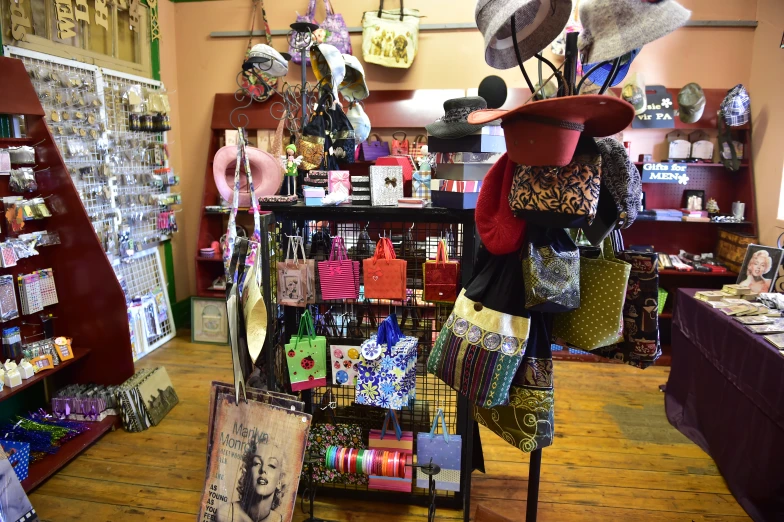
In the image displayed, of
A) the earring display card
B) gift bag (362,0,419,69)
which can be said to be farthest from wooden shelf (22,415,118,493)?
gift bag (362,0,419,69)

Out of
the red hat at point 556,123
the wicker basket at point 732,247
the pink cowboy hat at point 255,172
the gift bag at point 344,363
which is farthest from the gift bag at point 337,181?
the wicker basket at point 732,247

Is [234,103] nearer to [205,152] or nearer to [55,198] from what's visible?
[205,152]

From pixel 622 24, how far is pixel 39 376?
305cm

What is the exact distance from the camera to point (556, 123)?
4.07ft

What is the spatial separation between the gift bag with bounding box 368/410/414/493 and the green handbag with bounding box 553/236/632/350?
1.05 metres

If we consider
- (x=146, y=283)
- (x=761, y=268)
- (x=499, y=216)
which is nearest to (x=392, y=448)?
(x=499, y=216)

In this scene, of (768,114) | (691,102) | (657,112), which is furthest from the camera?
(657,112)

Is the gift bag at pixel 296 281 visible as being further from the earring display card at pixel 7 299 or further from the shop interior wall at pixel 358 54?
the shop interior wall at pixel 358 54

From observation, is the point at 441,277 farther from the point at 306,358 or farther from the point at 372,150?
the point at 372,150

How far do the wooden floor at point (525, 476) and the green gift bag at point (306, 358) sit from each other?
25.4 inches

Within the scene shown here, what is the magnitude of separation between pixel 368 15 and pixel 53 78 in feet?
7.39

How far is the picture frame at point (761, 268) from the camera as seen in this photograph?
9.34 feet

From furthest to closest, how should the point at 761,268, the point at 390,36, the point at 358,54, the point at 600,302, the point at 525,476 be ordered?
the point at 358,54 → the point at 390,36 → the point at 761,268 → the point at 525,476 → the point at 600,302

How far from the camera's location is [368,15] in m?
4.06
